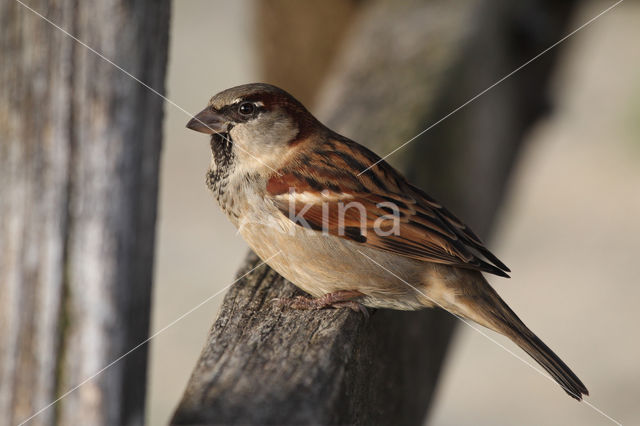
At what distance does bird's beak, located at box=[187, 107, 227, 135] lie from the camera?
262cm

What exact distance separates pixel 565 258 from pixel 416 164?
3.88 metres

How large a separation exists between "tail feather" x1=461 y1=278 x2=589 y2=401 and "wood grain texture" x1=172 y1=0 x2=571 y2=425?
23 cm

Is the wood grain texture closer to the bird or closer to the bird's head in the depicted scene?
the bird

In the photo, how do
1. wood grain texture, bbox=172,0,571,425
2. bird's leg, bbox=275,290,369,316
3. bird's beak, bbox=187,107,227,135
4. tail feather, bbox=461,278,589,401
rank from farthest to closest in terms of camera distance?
bird's beak, bbox=187,107,227,135
tail feather, bbox=461,278,589,401
bird's leg, bbox=275,290,369,316
wood grain texture, bbox=172,0,571,425

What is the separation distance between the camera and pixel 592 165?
7.65 meters

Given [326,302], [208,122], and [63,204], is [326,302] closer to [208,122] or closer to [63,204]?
[208,122]

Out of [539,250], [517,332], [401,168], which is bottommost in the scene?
[517,332]

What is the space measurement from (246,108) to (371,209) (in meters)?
0.53

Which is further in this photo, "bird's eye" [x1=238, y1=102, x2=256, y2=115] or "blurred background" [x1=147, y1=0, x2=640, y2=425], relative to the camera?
"blurred background" [x1=147, y1=0, x2=640, y2=425]

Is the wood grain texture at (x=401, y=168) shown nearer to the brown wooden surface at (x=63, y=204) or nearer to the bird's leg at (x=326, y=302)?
the bird's leg at (x=326, y=302)

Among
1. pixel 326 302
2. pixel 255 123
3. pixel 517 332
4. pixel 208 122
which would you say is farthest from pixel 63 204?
pixel 517 332

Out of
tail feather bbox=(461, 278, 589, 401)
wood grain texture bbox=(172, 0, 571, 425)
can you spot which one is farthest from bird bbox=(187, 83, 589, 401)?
wood grain texture bbox=(172, 0, 571, 425)

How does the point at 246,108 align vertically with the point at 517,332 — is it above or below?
above

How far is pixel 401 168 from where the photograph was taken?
292 centimetres
